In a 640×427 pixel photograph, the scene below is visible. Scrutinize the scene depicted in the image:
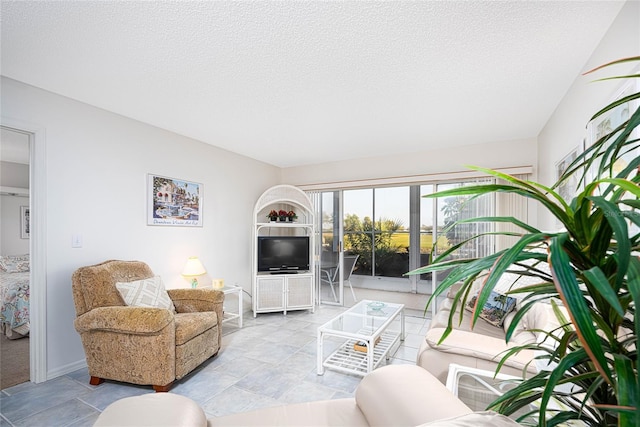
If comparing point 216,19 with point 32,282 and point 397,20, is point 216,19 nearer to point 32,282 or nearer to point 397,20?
point 397,20

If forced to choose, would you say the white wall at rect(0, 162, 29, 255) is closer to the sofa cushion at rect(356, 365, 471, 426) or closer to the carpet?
the carpet

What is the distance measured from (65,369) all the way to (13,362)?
73 centimetres

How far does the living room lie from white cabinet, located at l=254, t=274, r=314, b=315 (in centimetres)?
52

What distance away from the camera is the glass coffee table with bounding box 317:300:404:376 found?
8.36ft

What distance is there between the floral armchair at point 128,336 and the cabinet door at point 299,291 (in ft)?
6.35

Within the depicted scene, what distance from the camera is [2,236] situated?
496 centimetres

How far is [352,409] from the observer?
133 cm

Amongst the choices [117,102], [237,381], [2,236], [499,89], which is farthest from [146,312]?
[2,236]

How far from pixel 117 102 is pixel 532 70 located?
11.4 ft

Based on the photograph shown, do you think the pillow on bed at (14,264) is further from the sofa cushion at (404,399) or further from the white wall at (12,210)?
the sofa cushion at (404,399)

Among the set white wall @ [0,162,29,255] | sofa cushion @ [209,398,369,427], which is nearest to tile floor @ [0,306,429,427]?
sofa cushion @ [209,398,369,427]

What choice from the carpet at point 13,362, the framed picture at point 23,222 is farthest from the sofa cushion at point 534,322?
the framed picture at point 23,222

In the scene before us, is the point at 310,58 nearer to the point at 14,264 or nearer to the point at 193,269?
the point at 193,269

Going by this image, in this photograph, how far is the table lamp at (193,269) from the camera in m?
3.51
